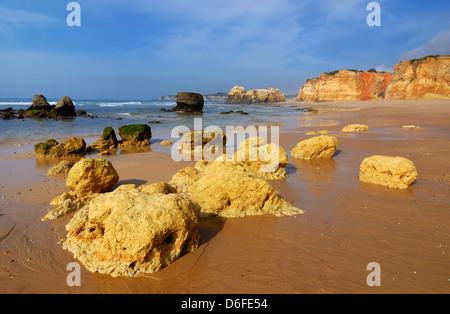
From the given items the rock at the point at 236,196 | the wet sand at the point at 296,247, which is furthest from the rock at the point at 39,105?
the rock at the point at 236,196

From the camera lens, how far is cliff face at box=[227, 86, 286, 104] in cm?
10612

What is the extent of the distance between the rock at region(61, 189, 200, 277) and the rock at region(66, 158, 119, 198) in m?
2.49

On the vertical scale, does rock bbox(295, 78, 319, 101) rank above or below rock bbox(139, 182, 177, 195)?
above

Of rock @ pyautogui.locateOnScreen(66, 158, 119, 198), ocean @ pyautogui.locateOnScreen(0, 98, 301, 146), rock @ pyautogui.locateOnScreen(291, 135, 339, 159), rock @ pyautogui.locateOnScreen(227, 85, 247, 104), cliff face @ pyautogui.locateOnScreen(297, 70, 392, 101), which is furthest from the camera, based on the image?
rock @ pyautogui.locateOnScreen(227, 85, 247, 104)

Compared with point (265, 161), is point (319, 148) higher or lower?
higher

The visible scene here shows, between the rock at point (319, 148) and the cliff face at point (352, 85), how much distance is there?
68694 millimetres

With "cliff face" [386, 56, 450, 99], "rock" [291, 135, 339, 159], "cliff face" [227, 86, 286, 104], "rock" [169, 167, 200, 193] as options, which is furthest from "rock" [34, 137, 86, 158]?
"cliff face" [227, 86, 286, 104]

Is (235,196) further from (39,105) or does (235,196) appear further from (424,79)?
(424,79)

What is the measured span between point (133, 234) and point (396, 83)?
65.5 metres

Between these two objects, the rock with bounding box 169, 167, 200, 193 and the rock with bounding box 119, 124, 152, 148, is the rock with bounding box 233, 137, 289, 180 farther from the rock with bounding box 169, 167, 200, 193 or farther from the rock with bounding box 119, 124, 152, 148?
the rock with bounding box 119, 124, 152, 148

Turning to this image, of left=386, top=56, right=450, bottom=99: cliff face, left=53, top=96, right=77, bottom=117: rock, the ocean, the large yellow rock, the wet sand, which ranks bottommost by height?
the wet sand

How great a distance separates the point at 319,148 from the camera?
9641mm

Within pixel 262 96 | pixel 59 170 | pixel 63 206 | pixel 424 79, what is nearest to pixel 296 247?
pixel 63 206

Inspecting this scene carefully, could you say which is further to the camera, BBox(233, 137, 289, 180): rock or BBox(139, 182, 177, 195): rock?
BBox(233, 137, 289, 180): rock
